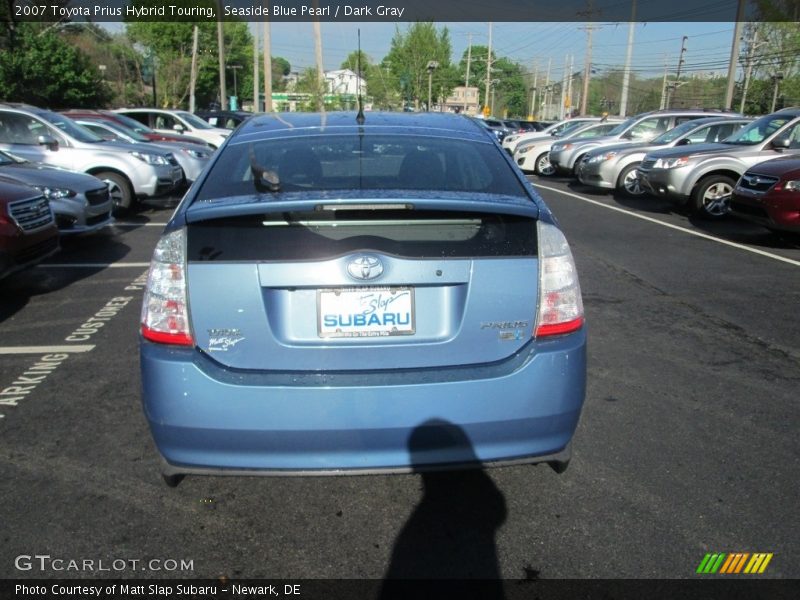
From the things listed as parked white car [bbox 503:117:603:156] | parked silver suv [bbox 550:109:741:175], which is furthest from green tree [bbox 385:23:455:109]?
parked silver suv [bbox 550:109:741:175]

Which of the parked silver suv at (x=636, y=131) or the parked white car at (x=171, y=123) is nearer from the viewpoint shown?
the parked silver suv at (x=636, y=131)

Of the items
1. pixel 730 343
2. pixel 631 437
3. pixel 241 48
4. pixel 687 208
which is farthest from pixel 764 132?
pixel 241 48

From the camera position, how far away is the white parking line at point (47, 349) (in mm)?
4891

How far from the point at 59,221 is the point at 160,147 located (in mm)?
5478

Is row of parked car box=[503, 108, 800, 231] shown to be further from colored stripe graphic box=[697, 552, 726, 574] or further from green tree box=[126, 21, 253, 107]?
green tree box=[126, 21, 253, 107]

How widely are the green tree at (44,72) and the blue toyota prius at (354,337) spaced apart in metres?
34.7

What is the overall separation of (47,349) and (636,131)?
15.3m

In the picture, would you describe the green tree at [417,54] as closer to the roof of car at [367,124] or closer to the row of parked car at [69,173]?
the row of parked car at [69,173]

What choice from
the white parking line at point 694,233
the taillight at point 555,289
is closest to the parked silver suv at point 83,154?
the white parking line at point 694,233

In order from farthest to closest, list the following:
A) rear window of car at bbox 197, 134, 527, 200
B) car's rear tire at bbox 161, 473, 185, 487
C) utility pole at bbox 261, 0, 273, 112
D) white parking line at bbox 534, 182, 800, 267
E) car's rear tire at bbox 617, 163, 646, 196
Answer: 1. utility pole at bbox 261, 0, 273, 112
2. car's rear tire at bbox 617, 163, 646, 196
3. white parking line at bbox 534, 182, 800, 267
4. rear window of car at bbox 197, 134, 527, 200
5. car's rear tire at bbox 161, 473, 185, 487

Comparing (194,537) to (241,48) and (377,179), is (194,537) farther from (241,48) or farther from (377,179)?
(241,48)

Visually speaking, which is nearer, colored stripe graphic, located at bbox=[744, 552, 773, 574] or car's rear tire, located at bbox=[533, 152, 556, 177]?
colored stripe graphic, located at bbox=[744, 552, 773, 574]

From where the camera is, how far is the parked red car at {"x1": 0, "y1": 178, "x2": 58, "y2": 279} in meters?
5.81

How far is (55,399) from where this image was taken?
404 centimetres
